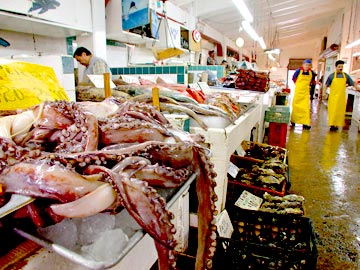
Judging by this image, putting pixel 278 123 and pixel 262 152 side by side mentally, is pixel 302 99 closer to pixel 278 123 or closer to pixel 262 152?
pixel 278 123

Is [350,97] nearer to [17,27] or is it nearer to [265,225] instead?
[265,225]

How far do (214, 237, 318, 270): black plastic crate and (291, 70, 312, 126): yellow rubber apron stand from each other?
7399 mm

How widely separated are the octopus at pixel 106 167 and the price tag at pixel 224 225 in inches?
42.6

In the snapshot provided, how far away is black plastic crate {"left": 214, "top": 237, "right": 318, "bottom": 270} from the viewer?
1.94 meters

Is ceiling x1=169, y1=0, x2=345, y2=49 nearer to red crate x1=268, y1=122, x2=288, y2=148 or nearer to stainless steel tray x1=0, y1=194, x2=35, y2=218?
red crate x1=268, y1=122, x2=288, y2=148

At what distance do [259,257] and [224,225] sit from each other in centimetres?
41

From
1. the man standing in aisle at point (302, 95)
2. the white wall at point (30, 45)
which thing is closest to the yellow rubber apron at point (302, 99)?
the man standing in aisle at point (302, 95)

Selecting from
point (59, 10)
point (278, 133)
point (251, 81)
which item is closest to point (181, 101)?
point (59, 10)

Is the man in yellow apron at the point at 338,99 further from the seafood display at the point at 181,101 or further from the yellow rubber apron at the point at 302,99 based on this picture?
the seafood display at the point at 181,101

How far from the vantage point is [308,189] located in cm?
427

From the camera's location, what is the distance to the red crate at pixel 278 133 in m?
5.94

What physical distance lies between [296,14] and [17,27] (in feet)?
50.2

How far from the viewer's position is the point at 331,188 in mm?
4293

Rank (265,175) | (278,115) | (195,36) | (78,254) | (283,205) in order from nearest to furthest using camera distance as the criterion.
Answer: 1. (78,254)
2. (283,205)
3. (265,175)
4. (278,115)
5. (195,36)
